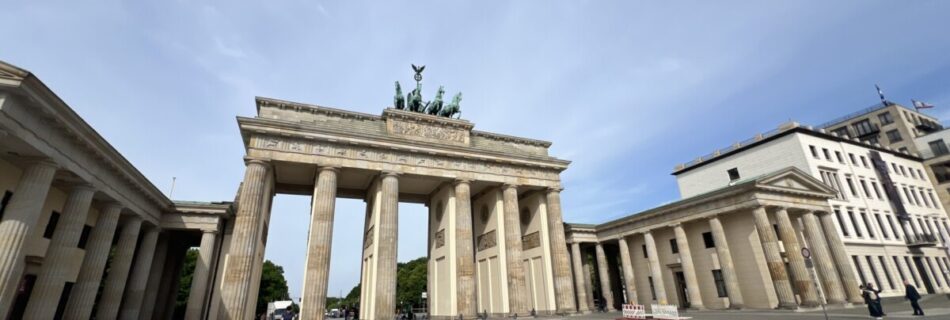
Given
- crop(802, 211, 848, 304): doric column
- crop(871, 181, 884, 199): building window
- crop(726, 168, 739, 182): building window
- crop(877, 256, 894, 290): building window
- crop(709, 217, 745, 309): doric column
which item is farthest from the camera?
crop(726, 168, 739, 182): building window

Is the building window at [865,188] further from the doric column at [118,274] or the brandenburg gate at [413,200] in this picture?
the doric column at [118,274]

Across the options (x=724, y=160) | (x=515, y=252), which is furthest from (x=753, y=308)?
(x=724, y=160)

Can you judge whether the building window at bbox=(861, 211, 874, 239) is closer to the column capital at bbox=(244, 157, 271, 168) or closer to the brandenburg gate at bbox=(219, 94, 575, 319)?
the brandenburg gate at bbox=(219, 94, 575, 319)

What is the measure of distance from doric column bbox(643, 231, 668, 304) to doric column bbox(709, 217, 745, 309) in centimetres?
410

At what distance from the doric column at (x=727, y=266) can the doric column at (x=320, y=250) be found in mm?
23809

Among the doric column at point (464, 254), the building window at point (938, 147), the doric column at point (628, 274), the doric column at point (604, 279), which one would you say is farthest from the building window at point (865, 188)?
the doric column at point (464, 254)

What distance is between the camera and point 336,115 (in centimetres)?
2473

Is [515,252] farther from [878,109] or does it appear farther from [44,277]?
[878,109]

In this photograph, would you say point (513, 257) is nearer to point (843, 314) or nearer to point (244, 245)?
point (244, 245)

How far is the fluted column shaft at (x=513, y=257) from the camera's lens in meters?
24.5

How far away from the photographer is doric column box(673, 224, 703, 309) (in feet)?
87.4

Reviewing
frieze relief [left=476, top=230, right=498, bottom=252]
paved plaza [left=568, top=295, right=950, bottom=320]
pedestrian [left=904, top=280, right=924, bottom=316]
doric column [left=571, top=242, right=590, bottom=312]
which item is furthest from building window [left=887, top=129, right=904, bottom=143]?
frieze relief [left=476, top=230, right=498, bottom=252]

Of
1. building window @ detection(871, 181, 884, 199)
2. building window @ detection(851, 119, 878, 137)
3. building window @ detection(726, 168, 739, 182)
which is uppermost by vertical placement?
building window @ detection(851, 119, 878, 137)

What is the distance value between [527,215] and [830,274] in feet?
61.9
